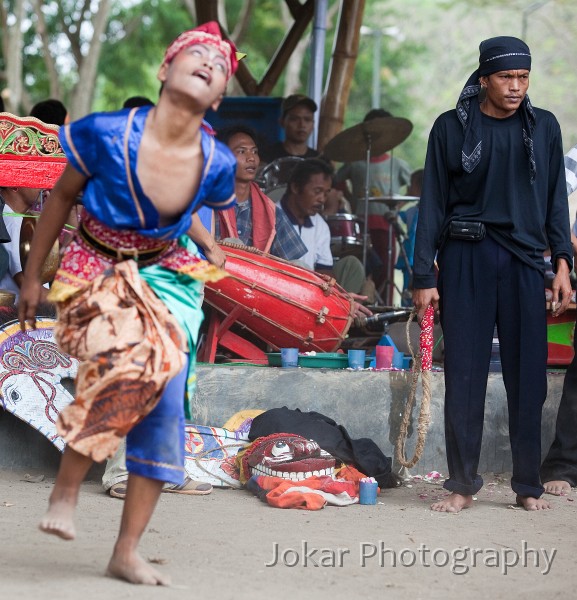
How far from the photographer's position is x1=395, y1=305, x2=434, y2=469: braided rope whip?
6027mm

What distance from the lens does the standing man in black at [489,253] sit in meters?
5.41

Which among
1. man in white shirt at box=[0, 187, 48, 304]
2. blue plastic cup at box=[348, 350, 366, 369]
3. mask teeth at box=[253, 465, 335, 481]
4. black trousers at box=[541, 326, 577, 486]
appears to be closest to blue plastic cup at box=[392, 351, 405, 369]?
blue plastic cup at box=[348, 350, 366, 369]

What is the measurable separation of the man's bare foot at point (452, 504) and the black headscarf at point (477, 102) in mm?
1610

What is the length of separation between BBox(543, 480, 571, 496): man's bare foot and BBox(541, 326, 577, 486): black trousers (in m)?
0.09

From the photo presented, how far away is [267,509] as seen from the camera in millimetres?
5465

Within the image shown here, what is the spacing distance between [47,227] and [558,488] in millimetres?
3513

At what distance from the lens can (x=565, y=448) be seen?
6297 mm

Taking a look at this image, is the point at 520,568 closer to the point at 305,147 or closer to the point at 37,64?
the point at 305,147

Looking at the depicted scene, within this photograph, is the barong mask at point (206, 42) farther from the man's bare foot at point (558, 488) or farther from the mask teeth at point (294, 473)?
the man's bare foot at point (558, 488)

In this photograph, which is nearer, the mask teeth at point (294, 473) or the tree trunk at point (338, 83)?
the mask teeth at point (294, 473)

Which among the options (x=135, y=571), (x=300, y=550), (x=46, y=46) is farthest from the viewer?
(x=46, y=46)

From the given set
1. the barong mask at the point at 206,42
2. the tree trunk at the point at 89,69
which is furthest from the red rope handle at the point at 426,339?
the tree trunk at the point at 89,69

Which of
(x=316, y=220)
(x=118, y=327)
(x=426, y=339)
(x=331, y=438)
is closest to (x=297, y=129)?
(x=316, y=220)

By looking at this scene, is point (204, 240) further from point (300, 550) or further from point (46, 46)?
point (46, 46)
